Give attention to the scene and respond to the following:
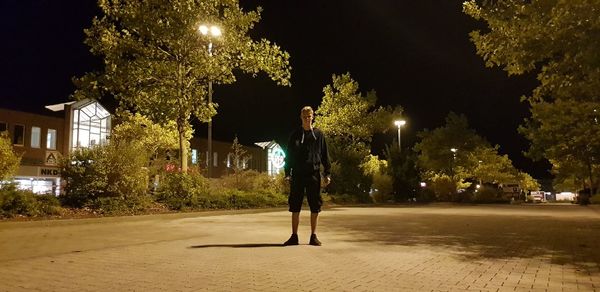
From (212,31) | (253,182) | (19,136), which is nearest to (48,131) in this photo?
(19,136)

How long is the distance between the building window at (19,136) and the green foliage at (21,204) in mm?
32443

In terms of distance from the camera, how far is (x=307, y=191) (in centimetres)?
789

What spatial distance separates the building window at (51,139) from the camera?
147 ft

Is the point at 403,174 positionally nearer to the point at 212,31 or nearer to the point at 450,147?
the point at 450,147

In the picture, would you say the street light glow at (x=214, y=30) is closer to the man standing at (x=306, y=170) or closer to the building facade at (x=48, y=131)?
the man standing at (x=306, y=170)

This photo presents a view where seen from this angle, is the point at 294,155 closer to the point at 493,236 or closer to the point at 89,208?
the point at 493,236

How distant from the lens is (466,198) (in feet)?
136

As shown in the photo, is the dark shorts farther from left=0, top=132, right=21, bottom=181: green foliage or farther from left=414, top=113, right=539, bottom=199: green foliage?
left=414, top=113, right=539, bottom=199: green foliage

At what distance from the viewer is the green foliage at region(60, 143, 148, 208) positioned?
14.6 metres

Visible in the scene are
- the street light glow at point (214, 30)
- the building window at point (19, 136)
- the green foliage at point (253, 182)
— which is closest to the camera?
the street light glow at point (214, 30)

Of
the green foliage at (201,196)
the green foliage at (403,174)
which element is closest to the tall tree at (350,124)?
the green foliage at (403,174)

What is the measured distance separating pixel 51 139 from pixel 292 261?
44.6 metres

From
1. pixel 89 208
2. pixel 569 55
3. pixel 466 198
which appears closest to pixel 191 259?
pixel 569 55

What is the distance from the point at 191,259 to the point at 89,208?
919 cm
